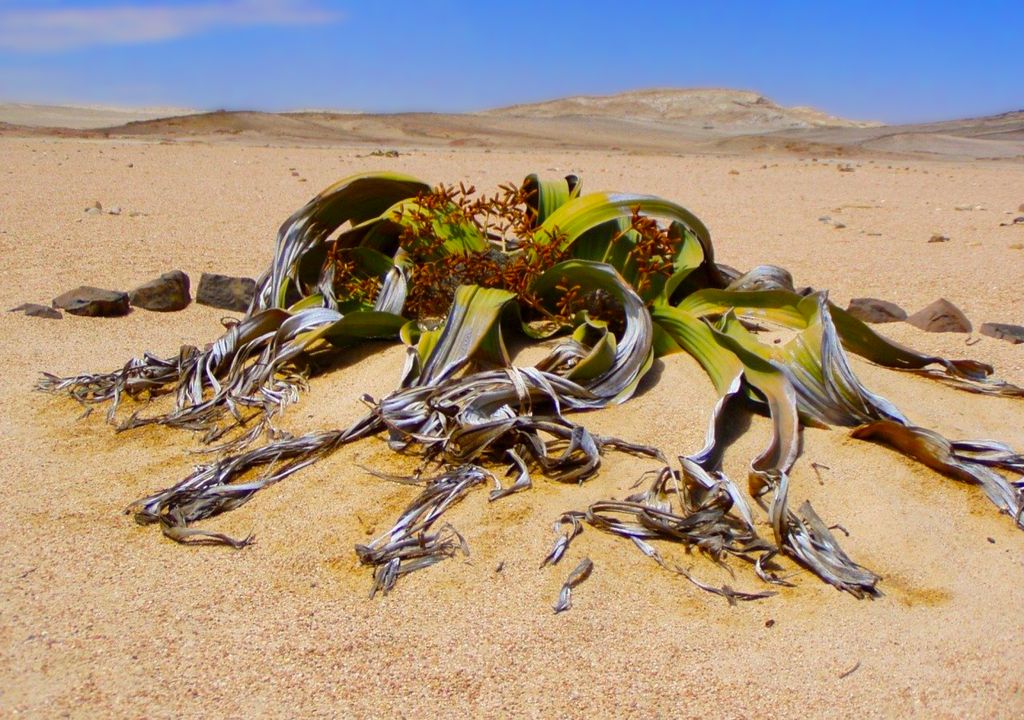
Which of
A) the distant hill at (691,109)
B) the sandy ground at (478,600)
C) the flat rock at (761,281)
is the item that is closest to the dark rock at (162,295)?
the sandy ground at (478,600)

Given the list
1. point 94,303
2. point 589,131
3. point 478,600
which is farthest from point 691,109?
A: point 478,600

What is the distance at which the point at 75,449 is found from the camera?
10.1 ft

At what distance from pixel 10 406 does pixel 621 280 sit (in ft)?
6.58

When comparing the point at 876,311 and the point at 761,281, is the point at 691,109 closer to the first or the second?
the point at 876,311


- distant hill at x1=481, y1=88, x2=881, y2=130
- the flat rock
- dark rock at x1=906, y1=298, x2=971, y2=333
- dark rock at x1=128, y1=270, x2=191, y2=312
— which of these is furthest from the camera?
distant hill at x1=481, y1=88, x2=881, y2=130

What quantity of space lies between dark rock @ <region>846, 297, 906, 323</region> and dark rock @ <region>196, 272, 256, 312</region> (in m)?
2.68

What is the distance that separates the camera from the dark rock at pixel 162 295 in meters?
4.75

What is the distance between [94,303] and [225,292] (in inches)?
22.2

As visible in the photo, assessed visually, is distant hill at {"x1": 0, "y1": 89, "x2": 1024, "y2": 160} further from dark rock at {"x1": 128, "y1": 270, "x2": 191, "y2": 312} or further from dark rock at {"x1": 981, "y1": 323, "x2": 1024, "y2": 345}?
dark rock at {"x1": 981, "y1": 323, "x2": 1024, "y2": 345}

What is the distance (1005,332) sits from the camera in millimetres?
4297

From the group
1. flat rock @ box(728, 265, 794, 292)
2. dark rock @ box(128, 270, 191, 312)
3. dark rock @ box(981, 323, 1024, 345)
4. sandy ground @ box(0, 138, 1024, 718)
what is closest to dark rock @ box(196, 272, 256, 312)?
dark rock @ box(128, 270, 191, 312)

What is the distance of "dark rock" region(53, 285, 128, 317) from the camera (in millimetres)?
4598

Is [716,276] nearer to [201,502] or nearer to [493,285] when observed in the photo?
[493,285]

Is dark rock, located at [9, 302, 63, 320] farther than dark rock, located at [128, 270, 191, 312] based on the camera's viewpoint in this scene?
No
